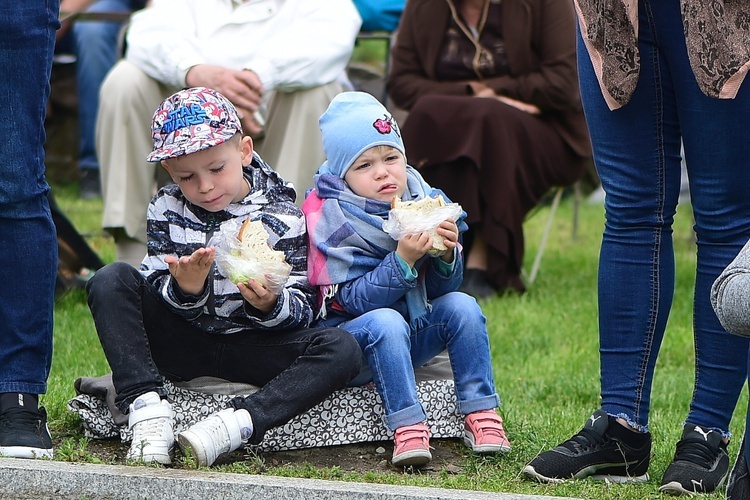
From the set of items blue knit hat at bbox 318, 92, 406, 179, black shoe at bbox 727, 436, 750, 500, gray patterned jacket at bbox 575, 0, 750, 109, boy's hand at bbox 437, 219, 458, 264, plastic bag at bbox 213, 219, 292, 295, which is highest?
gray patterned jacket at bbox 575, 0, 750, 109

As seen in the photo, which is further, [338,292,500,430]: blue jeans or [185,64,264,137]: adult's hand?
[185,64,264,137]: adult's hand

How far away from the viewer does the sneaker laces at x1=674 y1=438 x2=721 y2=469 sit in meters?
3.11

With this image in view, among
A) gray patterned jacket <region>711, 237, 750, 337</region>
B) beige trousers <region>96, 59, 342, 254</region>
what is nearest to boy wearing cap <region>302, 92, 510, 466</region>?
gray patterned jacket <region>711, 237, 750, 337</region>

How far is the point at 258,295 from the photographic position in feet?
10.4

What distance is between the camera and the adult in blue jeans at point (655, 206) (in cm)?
294

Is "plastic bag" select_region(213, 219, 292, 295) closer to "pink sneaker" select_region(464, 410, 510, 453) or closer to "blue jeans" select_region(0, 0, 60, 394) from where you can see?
"blue jeans" select_region(0, 0, 60, 394)

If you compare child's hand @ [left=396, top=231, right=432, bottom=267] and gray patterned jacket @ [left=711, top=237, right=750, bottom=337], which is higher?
gray patterned jacket @ [left=711, top=237, right=750, bottom=337]

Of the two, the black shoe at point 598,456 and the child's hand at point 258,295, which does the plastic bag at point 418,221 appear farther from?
the black shoe at point 598,456

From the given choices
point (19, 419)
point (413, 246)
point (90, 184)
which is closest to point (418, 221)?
point (413, 246)

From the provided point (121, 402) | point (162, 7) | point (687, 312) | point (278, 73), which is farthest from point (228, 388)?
point (687, 312)

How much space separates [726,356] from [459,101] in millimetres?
2909

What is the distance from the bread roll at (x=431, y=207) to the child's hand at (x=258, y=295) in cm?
43

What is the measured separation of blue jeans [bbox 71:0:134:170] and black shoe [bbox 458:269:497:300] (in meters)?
3.46

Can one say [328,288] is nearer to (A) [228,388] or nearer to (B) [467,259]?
(A) [228,388]
